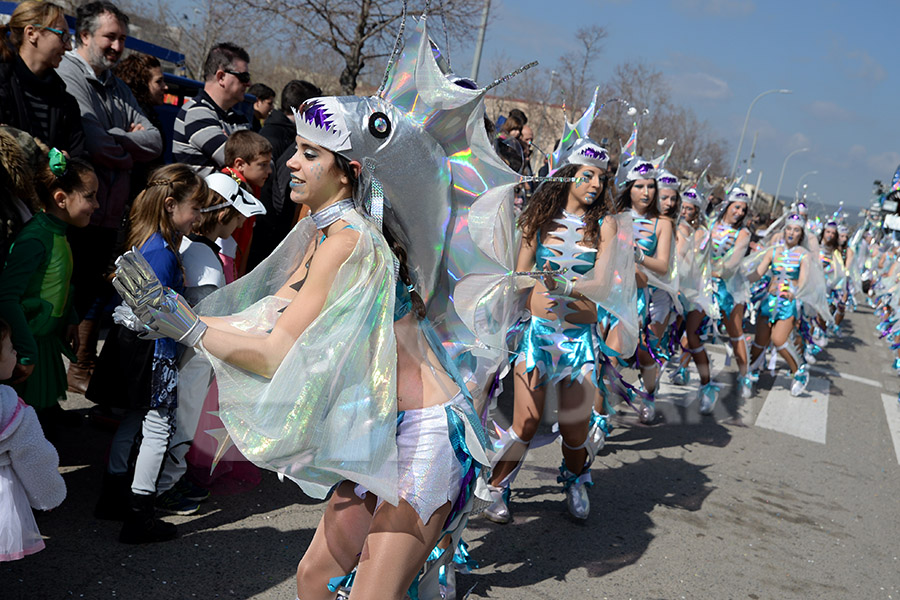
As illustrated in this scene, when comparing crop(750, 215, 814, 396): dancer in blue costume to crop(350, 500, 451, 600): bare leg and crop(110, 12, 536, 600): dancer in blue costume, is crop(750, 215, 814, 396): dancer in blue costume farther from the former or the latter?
crop(350, 500, 451, 600): bare leg

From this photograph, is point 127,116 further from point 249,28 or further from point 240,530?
point 249,28

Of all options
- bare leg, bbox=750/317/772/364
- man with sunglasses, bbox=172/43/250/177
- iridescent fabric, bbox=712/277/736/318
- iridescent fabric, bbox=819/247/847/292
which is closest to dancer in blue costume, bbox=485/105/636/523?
man with sunglasses, bbox=172/43/250/177

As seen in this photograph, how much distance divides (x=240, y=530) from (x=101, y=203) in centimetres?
230

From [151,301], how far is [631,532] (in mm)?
3508

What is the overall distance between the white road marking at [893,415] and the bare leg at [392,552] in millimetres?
6773

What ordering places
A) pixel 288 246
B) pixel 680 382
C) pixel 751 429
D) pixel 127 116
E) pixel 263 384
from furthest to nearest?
pixel 680 382 → pixel 751 429 → pixel 127 116 → pixel 288 246 → pixel 263 384

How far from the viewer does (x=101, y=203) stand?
4.81 metres

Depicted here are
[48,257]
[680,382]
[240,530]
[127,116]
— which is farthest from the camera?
[680,382]

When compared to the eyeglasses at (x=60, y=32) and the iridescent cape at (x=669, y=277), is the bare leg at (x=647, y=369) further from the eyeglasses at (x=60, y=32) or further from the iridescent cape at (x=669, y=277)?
the eyeglasses at (x=60, y=32)

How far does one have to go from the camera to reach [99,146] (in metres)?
4.73

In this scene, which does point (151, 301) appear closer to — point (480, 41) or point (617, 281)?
point (617, 281)

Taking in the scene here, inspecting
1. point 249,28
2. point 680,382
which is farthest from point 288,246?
point 249,28

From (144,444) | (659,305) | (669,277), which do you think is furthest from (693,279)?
(144,444)

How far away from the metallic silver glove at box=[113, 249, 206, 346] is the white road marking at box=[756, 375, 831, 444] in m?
6.91
